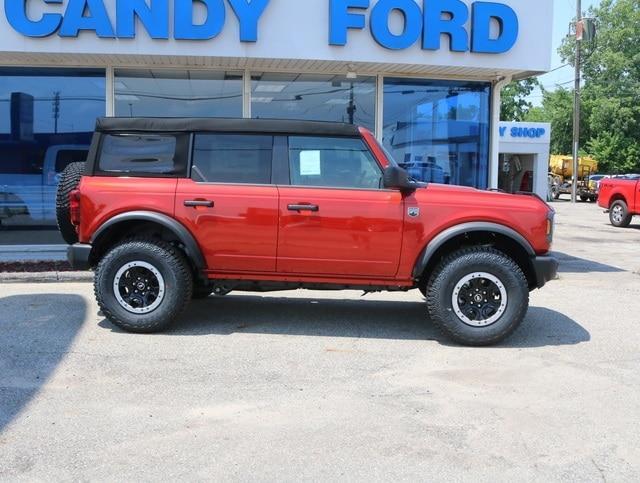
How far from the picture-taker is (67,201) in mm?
6117

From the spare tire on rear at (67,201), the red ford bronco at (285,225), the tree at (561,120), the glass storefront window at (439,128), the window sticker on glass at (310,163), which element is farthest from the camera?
the tree at (561,120)

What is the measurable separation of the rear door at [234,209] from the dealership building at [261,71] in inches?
142

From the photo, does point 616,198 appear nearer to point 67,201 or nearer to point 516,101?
point 67,201

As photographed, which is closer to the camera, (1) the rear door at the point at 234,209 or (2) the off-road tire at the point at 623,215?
(1) the rear door at the point at 234,209

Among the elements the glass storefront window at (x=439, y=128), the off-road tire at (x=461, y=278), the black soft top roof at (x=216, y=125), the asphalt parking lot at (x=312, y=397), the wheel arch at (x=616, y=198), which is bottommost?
the asphalt parking lot at (x=312, y=397)

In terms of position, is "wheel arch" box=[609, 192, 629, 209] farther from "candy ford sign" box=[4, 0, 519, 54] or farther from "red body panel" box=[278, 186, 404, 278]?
"red body panel" box=[278, 186, 404, 278]

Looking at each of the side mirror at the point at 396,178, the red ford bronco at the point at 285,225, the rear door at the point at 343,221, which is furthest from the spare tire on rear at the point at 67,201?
the side mirror at the point at 396,178

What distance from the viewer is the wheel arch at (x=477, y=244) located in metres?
5.62

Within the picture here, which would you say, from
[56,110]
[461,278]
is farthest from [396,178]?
[56,110]

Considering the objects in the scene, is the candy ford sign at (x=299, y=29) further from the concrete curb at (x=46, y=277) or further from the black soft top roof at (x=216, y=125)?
the black soft top roof at (x=216, y=125)

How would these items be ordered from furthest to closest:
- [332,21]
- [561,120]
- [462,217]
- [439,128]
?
[561,120] → [439,128] → [332,21] → [462,217]

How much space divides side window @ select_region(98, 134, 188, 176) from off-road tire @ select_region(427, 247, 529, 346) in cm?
257

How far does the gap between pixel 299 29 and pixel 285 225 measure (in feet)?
14.3

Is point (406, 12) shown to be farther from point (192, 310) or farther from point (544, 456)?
point (544, 456)
